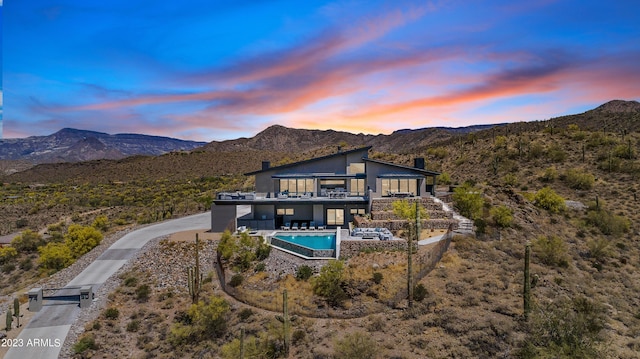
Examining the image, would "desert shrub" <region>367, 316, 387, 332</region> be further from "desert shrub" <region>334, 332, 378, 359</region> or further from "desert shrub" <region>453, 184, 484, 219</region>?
"desert shrub" <region>453, 184, 484, 219</region>

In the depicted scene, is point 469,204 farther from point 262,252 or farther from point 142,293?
point 142,293

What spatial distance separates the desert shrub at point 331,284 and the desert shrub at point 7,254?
35.7 metres

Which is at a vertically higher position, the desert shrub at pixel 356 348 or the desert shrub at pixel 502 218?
the desert shrub at pixel 502 218

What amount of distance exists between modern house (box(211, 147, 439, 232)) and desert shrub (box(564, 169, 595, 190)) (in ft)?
90.5

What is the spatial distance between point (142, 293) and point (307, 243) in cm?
1324

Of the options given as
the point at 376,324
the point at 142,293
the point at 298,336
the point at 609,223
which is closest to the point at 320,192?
the point at 142,293

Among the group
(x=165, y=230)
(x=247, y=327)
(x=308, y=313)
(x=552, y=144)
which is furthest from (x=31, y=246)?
(x=552, y=144)

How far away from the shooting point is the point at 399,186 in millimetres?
39094

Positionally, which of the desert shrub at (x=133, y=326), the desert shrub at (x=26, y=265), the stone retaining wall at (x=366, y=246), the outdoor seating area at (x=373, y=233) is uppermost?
the outdoor seating area at (x=373, y=233)

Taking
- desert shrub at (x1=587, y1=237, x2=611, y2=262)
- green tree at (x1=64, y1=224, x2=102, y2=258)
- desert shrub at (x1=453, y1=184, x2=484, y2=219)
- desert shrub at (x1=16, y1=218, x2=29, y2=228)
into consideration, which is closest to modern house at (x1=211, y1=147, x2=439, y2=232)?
desert shrub at (x1=453, y1=184, x2=484, y2=219)

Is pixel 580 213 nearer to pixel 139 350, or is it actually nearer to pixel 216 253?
pixel 216 253

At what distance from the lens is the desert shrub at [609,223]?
36.5 meters

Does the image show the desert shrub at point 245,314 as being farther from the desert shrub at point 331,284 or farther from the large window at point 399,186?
the large window at point 399,186

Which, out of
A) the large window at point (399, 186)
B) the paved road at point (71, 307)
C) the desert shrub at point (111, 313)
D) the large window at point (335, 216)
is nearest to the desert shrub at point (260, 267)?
the desert shrub at point (111, 313)
